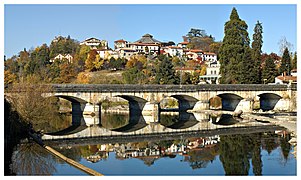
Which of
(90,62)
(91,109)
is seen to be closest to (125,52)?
(90,62)

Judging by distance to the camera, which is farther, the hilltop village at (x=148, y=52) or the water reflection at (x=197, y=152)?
the hilltop village at (x=148, y=52)

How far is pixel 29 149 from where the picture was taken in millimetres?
23016

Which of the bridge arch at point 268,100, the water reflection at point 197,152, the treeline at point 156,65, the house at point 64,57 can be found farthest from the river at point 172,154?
the house at point 64,57

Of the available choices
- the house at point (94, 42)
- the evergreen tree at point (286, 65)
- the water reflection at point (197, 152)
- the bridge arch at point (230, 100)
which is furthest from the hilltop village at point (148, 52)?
the water reflection at point (197, 152)

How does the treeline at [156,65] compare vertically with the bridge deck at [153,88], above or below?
above

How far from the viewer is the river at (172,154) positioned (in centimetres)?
1906

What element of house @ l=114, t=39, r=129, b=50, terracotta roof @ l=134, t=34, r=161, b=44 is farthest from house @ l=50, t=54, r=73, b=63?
terracotta roof @ l=134, t=34, r=161, b=44

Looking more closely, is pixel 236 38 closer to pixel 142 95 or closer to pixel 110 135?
pixel 142 95

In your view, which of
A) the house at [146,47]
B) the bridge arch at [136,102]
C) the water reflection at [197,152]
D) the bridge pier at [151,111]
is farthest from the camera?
the house at [146,47]

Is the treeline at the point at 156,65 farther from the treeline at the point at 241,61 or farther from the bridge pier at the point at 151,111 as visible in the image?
the bridge pier at the point at 151,111

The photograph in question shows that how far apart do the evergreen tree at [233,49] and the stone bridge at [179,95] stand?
5676mm

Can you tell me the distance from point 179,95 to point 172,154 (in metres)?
22.6

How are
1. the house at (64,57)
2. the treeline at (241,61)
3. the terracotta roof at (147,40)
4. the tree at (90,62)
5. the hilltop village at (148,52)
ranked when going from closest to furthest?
1. the treeline at (241,61)
2. the tree at (90,62)
3. the house at (64,57)
4. the hilltop village at (148,52)
5. the terracotta roof at (147,40)

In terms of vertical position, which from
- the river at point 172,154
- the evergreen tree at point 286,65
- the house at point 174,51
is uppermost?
the house at point 174,51
